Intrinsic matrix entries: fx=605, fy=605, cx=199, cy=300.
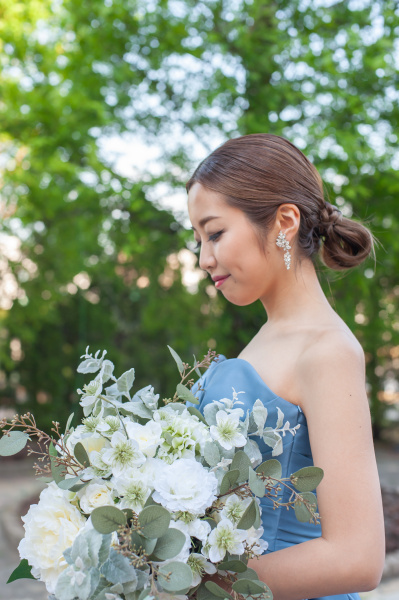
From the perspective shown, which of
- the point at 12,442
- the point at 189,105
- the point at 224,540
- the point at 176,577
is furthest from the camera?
the point at 189,105

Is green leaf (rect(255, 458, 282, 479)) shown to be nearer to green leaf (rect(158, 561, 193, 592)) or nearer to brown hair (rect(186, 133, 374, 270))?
green leaf (rect(158, 561, 193, 592))

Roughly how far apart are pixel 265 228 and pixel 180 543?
86 centimetres

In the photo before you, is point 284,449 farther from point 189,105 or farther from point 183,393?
point 189,105

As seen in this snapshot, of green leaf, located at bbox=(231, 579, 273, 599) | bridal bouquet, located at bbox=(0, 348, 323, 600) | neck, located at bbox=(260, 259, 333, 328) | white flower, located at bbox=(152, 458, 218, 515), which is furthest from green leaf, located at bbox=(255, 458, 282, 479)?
neck, located at bbox=(260, 259, 333, 328)

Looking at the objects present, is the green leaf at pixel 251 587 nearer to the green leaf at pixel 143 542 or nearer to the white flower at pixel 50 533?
the green leaf at pixel 143 542

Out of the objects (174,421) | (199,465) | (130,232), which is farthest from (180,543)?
(130,232)

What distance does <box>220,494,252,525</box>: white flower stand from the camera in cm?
126

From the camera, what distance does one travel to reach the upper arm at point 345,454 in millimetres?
1295

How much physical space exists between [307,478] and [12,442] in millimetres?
659

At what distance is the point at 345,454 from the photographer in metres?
1.33

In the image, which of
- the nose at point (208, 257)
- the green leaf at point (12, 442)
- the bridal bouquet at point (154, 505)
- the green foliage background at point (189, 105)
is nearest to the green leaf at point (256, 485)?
the bridal bouquet at point (154, 505)

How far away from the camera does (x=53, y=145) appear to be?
20.5ft

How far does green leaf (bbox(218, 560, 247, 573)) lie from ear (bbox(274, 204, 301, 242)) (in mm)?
869

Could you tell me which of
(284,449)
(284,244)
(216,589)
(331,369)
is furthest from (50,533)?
(284,244)
